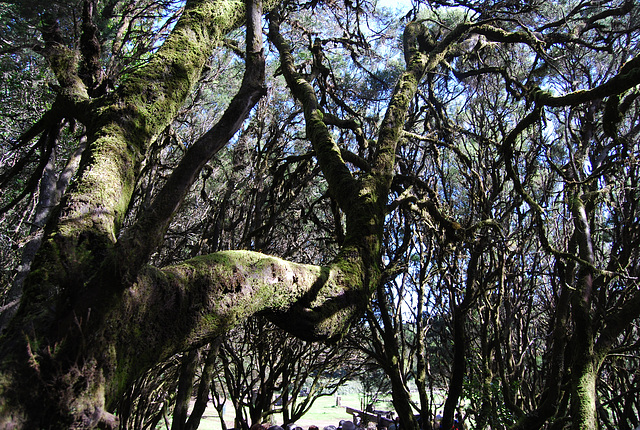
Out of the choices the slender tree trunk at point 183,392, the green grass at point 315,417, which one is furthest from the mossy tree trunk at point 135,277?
the green grass at point 315,417

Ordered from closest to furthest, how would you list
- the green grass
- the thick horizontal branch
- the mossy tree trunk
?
1. the mossy tree trunk
2. the thick horizontal branch
3. the green grass

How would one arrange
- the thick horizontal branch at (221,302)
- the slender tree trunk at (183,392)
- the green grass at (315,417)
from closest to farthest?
1. the thick horizontal branch at (221,302)
2. the slender tree trunk at (183,392)
3. the green grass at (315,417)

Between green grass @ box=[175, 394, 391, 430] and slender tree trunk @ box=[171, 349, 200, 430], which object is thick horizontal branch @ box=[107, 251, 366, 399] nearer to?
slender tree trunk @ box=[171, 349, 200, 430]

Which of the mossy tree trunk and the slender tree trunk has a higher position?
the mossy tree trunk

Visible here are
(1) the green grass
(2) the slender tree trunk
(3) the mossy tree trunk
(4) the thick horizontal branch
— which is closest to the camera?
(3) the mossy tree trunk

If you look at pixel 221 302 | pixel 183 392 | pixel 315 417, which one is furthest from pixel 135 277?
pixel 315 417

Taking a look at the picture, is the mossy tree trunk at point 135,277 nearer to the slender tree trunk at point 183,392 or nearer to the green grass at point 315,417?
the slender tree trunk at point 183,392

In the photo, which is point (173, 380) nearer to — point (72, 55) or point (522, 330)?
point (522, 330)

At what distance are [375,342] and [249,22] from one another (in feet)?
9.89

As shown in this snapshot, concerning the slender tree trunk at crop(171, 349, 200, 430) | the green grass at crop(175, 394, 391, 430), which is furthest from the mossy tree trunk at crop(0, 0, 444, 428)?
the green grass at crop(175, 394, 391, 430)

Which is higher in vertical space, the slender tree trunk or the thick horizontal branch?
the thick horizontal branch

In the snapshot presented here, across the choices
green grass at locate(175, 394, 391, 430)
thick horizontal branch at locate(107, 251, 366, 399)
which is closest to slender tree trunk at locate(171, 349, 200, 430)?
thick horizontal branch at locate(107, 251, 366, 399)

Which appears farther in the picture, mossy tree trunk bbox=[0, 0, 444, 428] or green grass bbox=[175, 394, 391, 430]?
green grass bbox=[175, 394, 391, 430]

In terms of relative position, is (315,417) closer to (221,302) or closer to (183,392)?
(183,392)
